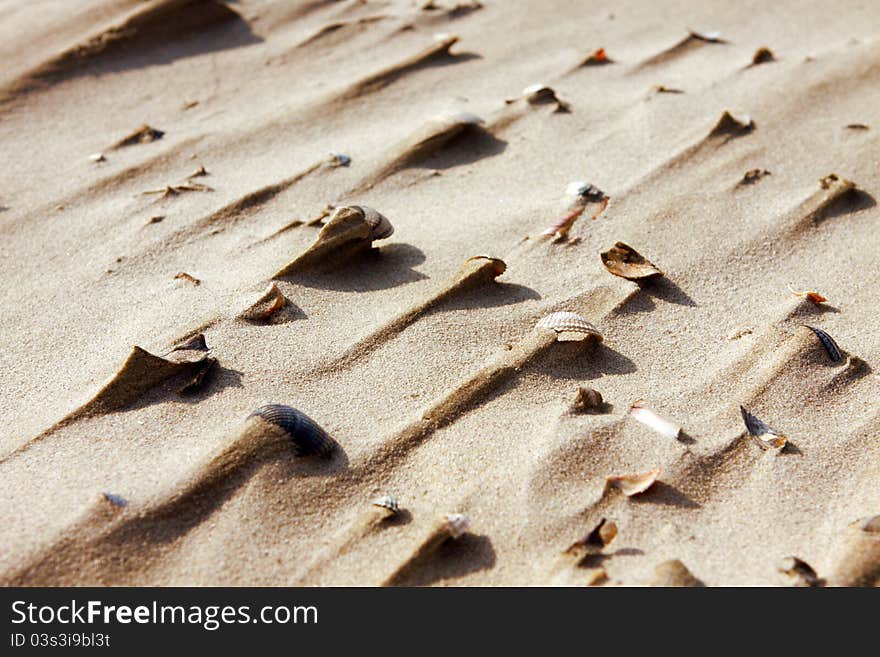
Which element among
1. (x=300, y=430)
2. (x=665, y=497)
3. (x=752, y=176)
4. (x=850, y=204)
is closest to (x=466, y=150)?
(x=752, y=176)

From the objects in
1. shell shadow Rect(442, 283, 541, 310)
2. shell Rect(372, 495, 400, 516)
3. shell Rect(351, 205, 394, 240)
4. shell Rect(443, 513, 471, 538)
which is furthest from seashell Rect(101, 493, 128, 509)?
shell Rect(351, 205, 394, 240)

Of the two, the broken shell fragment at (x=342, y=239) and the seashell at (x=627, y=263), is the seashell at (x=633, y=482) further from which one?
the broken shell fragment at (x=342, y=239)

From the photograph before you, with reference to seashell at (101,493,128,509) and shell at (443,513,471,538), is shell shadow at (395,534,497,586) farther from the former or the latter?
seashell at (101,493,128,509)

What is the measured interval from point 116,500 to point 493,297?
0.99 meters

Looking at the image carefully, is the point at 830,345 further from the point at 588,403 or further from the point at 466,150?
the point at 466,150

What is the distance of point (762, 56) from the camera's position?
3.29 meters

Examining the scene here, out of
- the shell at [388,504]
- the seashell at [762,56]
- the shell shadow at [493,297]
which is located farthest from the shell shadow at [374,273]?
the seashell at [762,56]

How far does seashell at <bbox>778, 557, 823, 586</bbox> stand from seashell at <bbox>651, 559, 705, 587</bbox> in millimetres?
148

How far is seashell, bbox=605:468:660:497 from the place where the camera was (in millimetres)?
1752

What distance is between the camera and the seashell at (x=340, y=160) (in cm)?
284

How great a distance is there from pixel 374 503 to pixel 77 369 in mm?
788

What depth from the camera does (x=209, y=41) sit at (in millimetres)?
3637

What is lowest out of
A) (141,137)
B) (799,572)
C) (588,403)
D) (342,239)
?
(799,572)

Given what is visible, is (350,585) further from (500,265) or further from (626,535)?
(500,265)
